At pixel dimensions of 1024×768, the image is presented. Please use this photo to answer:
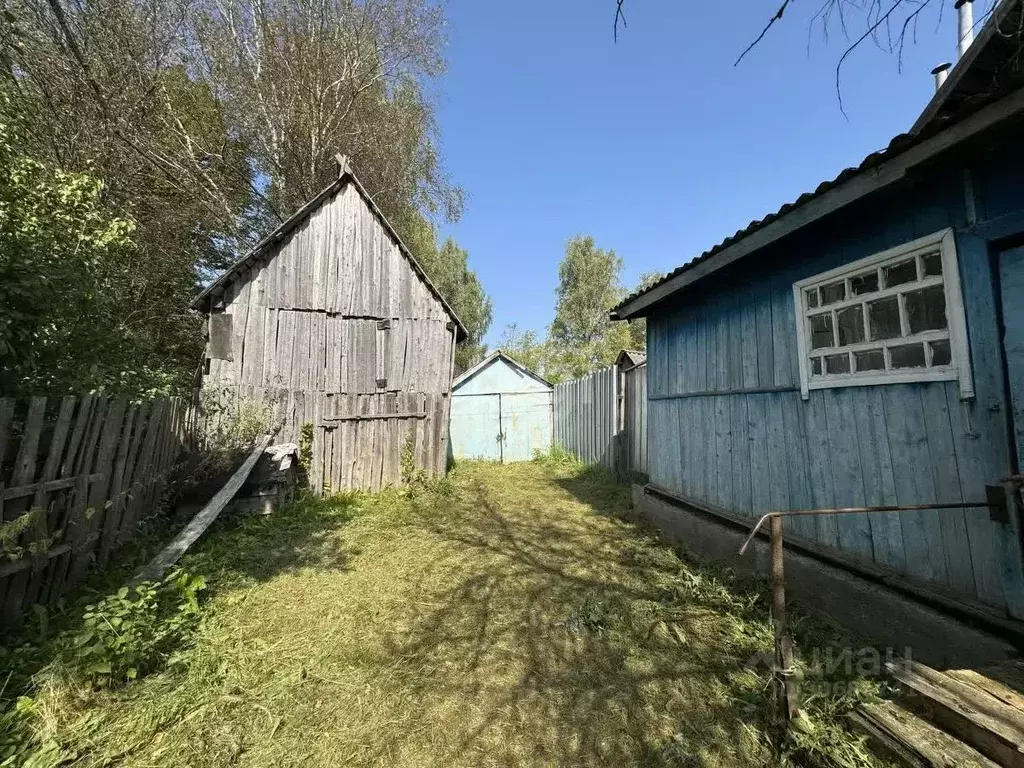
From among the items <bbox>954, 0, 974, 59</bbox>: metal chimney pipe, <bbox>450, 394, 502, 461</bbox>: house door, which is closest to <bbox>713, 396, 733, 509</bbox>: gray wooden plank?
<bbox>954, 0, 974, 59</bbox>: metal chimney pipe

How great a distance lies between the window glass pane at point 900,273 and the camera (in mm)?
3000

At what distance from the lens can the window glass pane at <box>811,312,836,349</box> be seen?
3.62m

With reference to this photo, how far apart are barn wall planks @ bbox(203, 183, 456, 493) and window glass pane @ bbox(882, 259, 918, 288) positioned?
7222 mm

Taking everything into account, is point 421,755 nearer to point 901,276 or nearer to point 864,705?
point 864,705

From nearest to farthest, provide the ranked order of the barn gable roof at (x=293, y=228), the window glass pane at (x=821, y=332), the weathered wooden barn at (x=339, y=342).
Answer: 1. the window glass pane at (x=821, y=332)
2. the barn gable roof at (x=293, y=228)
3. the weathered wooden barn at (x=339, y=342)

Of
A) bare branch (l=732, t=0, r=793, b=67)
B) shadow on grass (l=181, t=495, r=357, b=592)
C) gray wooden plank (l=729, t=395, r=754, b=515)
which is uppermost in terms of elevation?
bare branch (l=732, t=0, r=793, b=67)

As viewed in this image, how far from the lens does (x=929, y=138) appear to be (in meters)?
2.54

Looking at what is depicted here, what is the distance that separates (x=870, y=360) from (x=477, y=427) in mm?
11546

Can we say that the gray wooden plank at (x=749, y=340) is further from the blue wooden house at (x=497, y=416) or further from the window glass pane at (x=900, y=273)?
the blue wooden house at (x=497, y=416)

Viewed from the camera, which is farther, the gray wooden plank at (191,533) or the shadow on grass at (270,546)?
the shadow on grass at (270,546)

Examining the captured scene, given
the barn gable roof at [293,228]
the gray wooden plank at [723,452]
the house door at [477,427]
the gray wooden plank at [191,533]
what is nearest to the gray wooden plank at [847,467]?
the gray wooden plank at [723,452]

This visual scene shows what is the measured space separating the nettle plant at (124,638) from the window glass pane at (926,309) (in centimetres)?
549

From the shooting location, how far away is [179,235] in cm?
1257

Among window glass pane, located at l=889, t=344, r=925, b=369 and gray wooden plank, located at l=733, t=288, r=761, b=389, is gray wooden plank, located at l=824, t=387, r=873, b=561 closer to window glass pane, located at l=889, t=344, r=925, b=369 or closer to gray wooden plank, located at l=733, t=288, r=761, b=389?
window glass pane, located at l=889, t=344, r=925, b=369
